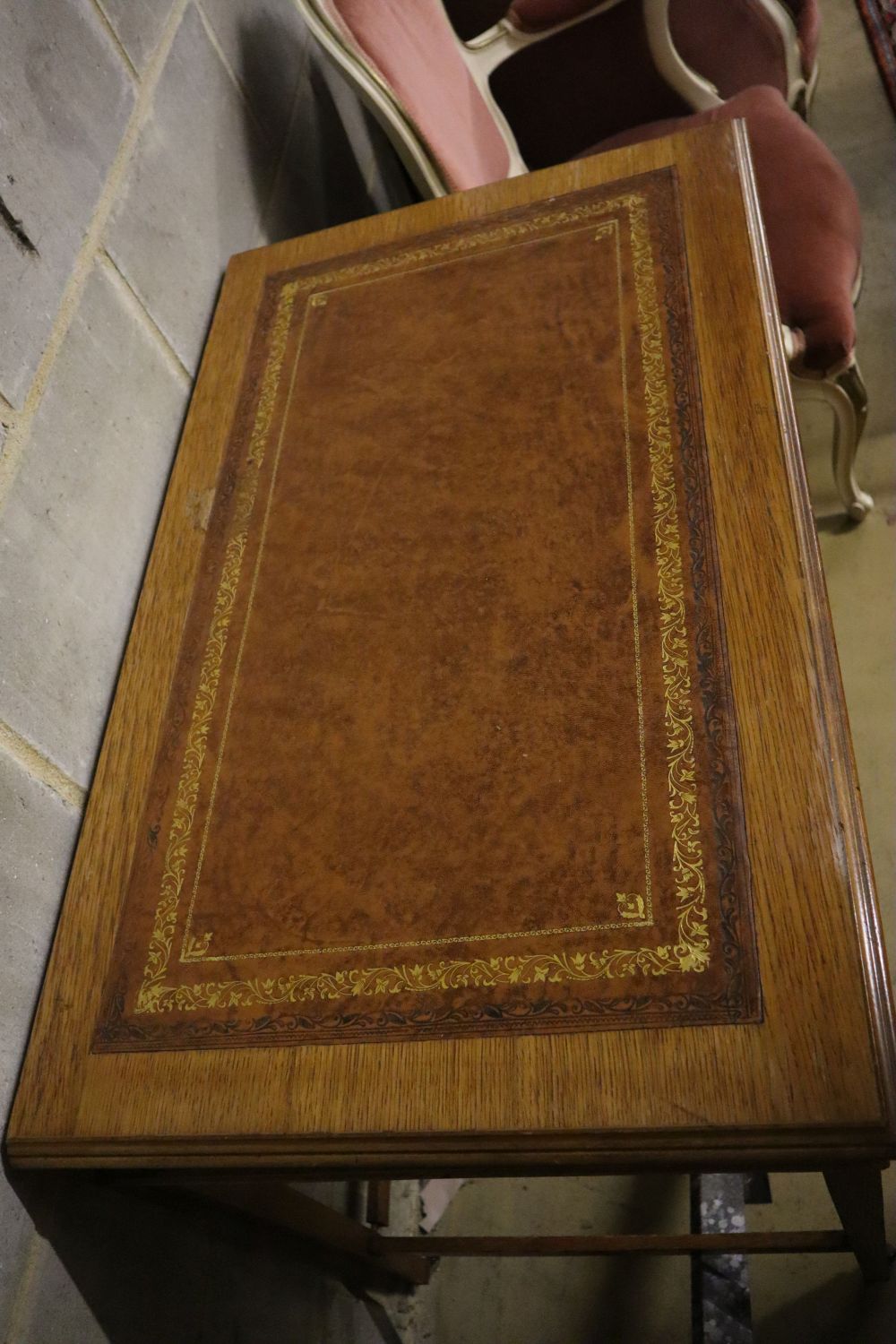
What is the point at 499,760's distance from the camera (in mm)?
1018

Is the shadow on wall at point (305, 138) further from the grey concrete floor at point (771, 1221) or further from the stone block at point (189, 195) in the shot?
the grey concrete floor at point (771, 1221)

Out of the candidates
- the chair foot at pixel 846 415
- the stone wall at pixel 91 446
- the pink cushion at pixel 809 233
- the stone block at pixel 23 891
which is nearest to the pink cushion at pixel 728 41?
the pink cushion at pixel 809 233

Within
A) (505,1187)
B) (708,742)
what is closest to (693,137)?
(708,742)

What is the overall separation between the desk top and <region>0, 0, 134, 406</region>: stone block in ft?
0.88

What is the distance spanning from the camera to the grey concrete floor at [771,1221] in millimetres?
1586

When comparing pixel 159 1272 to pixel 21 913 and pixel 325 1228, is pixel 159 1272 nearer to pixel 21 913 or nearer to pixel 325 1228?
pixel 325 1228

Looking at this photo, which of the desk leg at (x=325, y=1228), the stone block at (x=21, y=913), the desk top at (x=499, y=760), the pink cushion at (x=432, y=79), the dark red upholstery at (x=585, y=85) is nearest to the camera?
the desk top at (x=499, y=760)

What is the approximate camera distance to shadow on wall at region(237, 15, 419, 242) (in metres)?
1.73

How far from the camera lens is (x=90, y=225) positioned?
1.29m

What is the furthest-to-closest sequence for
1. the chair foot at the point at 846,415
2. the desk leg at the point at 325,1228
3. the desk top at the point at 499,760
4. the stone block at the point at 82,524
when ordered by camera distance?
the chair foot at the point at 846,415
the desk leg at the point at 325,1228
the stone block at the point at 82,524
the desk top at the point at 499,760

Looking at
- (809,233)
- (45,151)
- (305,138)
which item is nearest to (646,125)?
(809,233)

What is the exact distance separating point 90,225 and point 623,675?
842 mm

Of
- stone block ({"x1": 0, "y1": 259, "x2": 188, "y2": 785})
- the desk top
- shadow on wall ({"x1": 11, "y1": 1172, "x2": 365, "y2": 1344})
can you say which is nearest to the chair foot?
the desk top

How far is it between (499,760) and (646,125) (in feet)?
6.00
